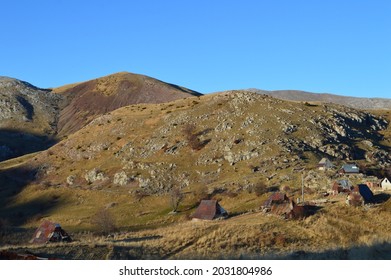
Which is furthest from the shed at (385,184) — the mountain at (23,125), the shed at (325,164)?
the mountain at (23,125)

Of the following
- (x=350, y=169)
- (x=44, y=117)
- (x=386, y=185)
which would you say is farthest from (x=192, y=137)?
(x=44, y=117)

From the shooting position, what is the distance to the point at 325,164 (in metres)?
81.4

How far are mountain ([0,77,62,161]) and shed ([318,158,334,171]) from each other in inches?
4105

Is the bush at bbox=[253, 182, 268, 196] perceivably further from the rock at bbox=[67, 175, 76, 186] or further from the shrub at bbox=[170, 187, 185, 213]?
the rock at bbox=[67, 175, 76, 186]

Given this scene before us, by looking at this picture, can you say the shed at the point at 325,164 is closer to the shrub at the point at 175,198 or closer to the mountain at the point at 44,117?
the shrub at the point at 175,198

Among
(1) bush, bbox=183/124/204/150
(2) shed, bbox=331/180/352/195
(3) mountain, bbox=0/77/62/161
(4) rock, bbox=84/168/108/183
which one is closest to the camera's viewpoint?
(2) shed, bbox=331/180/352/195

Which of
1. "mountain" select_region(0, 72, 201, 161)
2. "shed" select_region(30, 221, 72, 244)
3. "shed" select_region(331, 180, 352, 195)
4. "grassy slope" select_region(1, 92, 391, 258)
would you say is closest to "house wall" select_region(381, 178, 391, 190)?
"shed" select_region(331, 180, 352, 195)

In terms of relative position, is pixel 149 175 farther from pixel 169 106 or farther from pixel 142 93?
pixel 142 93

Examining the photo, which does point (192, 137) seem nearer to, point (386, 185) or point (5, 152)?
point (386, 185)

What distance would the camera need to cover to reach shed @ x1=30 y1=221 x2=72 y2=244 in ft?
138

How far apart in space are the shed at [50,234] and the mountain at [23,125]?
115 meters

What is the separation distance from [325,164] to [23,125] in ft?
422

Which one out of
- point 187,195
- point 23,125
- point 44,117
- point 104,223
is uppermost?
point 44,117

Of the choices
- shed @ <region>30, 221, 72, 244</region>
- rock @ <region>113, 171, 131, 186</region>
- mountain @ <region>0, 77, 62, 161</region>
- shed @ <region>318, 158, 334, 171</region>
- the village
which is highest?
mountain @ <region>0, 77, 62, 161</region>
